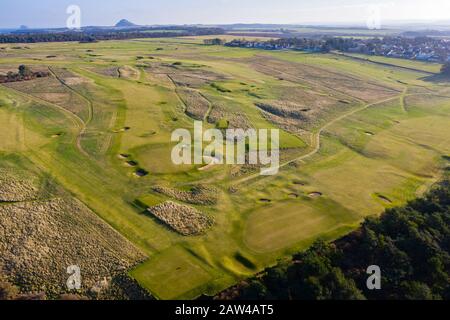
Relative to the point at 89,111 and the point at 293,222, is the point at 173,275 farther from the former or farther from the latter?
the point at 89,111

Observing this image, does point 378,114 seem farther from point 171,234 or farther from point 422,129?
point 171,234

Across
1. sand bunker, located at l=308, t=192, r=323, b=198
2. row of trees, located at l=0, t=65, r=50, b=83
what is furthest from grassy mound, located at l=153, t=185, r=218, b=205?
row of trees, located at l=0, t=65, r=50, b=83


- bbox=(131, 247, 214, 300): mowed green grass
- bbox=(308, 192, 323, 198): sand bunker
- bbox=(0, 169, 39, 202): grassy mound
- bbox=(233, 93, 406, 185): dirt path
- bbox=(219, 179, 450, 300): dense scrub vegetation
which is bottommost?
bbox=(131, 247, 214, 300): mowed green grass

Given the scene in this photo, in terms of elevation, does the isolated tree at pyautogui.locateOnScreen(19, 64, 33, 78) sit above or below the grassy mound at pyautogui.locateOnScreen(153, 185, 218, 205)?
above

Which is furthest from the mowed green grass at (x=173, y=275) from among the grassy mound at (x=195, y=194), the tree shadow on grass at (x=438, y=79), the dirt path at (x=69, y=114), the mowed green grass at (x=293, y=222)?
the tree shadow on grass at (x=438, y=79)

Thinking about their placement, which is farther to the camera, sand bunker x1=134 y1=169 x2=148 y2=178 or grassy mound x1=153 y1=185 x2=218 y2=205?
sand bunker x1=134 y1=169 x2=148 y2=178

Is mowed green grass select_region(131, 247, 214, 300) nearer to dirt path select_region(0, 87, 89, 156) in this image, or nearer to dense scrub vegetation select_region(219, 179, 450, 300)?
dense scrub vegetation select_region(219, 179, 450, 300)
